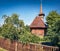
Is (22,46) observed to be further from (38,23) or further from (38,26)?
(38,23)

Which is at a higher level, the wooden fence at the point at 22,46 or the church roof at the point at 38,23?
the church roof at the point at 38,23

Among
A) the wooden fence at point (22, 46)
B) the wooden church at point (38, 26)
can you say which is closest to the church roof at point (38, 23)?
the wooden church at point (38, 26)

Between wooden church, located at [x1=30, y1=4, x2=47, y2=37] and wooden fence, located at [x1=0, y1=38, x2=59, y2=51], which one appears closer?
wooden fence, located at [x1=0, y1=38, x2=59, y2=51]

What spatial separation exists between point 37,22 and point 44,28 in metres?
2.59

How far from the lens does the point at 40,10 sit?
48406 millimetres

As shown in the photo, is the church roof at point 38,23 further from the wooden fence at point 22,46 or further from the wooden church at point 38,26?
the wooden fence at point 22,46

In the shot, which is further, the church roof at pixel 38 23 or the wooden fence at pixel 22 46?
the church roof at pixel 38 23

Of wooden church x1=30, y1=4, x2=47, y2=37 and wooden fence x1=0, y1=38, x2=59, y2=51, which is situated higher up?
wooden church x1=30, y1=4, x2=47, y2=37

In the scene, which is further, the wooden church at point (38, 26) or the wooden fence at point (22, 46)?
the wooden church at point (38, 26)

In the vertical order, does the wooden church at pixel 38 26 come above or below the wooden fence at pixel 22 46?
above

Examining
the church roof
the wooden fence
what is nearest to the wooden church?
the church roof

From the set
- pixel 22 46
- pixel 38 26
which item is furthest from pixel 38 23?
pixel 22 46

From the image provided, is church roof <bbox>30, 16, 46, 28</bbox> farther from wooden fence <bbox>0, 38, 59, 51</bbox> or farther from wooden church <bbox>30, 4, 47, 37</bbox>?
wooden fence <bbox>0, 38, 59, 51</bbox>

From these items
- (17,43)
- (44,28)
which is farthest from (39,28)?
(17,43)
